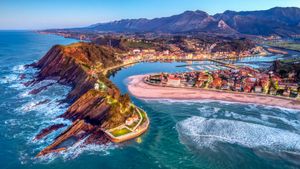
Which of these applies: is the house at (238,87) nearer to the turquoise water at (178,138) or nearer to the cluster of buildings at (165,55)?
the turquoise water at (178,138)

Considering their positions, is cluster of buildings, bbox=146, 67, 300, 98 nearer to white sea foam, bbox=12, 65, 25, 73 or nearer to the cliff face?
the cliff face

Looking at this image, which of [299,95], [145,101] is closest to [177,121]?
→ [145,101]

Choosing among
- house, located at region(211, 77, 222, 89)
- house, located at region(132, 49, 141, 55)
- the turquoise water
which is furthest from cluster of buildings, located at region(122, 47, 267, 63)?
the turquoise water

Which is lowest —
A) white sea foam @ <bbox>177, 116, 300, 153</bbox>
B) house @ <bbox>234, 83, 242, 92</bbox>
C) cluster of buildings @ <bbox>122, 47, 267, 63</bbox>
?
white sea foam @ <bbox>177, 116, 300, 153</bbox>

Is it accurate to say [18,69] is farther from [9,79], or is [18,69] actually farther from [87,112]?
[87,112]

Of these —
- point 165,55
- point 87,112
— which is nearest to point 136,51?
point 165,55

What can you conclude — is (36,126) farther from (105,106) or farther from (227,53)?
(227,53)

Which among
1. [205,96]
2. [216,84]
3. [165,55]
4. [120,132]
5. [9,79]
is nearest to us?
[120,132]

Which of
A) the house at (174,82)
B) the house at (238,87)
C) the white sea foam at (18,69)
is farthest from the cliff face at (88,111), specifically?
the house at (238,87)
